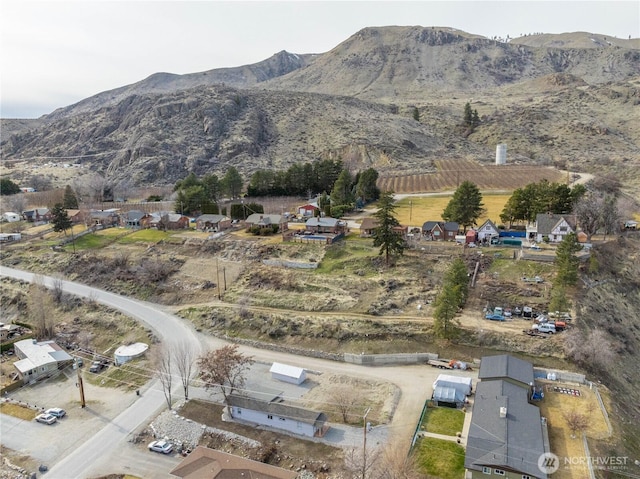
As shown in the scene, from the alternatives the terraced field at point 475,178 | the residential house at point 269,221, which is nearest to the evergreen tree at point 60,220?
the residential house at point 269,221

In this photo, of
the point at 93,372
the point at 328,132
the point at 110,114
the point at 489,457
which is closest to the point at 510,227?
the point at 489,457

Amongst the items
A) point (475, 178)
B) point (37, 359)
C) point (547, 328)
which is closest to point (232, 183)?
point (37, 359)

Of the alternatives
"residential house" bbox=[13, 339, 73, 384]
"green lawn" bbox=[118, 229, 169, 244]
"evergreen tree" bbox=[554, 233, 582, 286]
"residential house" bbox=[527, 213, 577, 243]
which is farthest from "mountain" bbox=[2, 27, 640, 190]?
"residential house" bbox=[13, 339, 73, 384]

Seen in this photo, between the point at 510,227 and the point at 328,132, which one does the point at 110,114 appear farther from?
the point at 510,227

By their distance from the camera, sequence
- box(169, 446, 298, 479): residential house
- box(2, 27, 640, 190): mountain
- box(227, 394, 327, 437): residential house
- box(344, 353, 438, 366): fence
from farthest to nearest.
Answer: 1. box(2, 27, 640, 190): mountain
2. box(344, 353, 438, 366): fence
3. box(227, 394, 327, 437): residential house
4. box(169, 446, 298, 479): residential house

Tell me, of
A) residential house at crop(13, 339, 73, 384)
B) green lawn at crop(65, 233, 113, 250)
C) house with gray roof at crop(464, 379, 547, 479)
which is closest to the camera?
house with gray roof at crop(464, 379, 547, 479)

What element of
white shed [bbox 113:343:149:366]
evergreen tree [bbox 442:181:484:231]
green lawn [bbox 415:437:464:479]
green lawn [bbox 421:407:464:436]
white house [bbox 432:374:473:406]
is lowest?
green lawn [bbox 415:437:464:479]

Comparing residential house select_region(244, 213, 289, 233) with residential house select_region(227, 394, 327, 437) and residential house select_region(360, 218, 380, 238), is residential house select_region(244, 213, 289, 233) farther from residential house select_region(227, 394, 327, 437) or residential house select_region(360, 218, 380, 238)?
residential house select_region(227, 394, 327, 437)

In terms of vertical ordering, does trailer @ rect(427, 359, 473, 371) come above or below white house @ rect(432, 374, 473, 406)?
below
